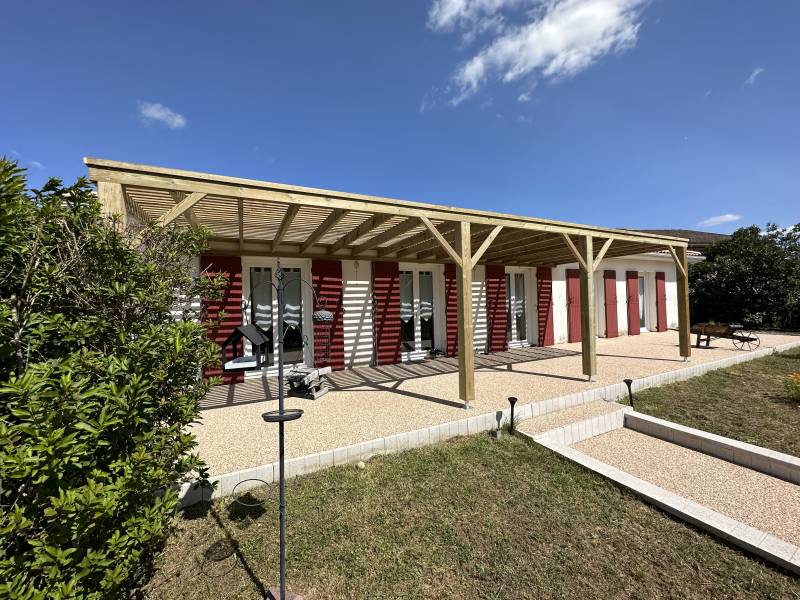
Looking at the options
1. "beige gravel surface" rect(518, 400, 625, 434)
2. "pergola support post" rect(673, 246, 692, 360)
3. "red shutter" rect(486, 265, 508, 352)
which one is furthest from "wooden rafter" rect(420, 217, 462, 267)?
"pergola support post" rect(673, 246, 692, 360)

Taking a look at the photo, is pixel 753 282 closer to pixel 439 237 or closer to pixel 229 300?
pixel 439 237

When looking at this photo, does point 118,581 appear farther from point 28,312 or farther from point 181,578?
point 28,312

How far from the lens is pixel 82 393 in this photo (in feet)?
5.32

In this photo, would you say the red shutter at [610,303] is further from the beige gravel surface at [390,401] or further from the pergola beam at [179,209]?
the pergola beam at [179,209]

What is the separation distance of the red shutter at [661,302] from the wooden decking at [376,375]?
287 inches

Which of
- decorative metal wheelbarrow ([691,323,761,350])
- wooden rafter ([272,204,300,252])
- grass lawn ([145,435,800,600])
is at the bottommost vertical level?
grass lawn ([145,435,800,600])

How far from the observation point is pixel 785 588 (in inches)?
85.7

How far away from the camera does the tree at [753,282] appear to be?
1383 centimetres

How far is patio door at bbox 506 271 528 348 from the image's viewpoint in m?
11.2

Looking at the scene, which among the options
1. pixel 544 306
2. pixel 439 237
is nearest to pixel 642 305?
pixel 544 306

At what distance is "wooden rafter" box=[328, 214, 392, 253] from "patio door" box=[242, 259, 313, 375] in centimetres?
113

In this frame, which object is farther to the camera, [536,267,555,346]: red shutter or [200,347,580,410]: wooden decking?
[536,267,555,346]: red shutter

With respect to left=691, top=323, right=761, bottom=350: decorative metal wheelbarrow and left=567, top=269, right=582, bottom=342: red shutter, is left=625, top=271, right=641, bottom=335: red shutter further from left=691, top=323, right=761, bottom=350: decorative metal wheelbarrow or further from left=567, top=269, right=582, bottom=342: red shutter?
left=567, top=269, right=582, bottom=342: red shutter

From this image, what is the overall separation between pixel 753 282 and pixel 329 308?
17790 millimetres
